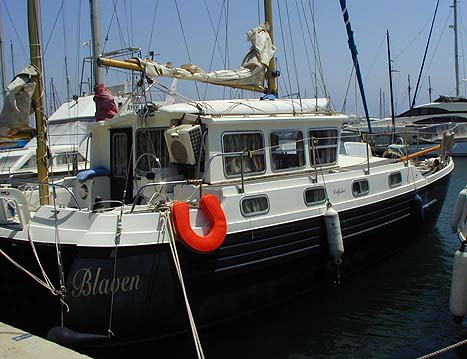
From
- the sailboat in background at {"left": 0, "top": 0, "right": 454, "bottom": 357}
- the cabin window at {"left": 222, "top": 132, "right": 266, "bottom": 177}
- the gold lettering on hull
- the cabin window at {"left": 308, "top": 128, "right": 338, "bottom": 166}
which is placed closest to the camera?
the gold lettering on hull

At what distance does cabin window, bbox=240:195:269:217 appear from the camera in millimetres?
8258

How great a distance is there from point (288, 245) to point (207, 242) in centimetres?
179

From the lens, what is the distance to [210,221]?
25.2ft

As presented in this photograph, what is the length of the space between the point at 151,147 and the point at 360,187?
158 inches

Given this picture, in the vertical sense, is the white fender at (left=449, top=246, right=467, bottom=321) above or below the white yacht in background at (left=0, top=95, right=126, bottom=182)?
below

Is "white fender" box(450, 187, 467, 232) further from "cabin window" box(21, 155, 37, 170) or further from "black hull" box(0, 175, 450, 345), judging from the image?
"cabin window" box(21, 155, 37, 170)

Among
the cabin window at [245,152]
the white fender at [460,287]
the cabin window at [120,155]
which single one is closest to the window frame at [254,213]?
the cabin window at [245,152]

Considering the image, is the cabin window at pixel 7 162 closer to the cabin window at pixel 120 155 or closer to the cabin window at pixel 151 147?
the cabin window at pixel 120 155

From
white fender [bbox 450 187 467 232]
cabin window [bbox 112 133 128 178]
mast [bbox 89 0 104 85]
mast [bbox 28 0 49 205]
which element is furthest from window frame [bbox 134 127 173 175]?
mast [bbox 89 0 104 85]

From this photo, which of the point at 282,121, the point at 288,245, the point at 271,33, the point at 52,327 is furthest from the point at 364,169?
the point at 52,327

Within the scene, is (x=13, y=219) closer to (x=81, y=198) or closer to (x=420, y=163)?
(x=81, y=198)

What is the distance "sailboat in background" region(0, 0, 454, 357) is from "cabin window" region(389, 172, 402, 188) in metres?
0.02

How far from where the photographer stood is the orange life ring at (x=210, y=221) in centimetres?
732

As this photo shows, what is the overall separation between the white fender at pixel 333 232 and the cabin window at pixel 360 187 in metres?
1.12
